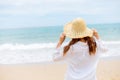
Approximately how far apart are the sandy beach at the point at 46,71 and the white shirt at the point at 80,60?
2132 mm

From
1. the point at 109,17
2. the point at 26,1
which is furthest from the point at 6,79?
the point at 109,17

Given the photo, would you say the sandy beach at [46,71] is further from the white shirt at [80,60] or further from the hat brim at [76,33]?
the hat brim at [76,33]

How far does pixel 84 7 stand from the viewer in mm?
17172

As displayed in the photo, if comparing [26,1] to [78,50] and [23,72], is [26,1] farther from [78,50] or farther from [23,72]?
[78,50]

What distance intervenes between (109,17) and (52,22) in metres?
3.35

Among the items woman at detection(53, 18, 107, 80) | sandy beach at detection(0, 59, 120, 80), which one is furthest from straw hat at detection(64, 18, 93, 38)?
sandy beach at detection(0, 59, 120, 80)

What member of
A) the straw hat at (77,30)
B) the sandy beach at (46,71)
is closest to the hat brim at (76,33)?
the straw hat at (77,30)

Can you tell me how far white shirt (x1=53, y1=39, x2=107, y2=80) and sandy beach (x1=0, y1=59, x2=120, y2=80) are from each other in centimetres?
213

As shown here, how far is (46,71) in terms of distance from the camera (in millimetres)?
4801

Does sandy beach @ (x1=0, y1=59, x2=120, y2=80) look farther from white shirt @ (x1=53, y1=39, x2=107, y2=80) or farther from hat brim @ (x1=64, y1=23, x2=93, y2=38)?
hat brim @ (x1=64, y1=23, x2=93, y2=38)

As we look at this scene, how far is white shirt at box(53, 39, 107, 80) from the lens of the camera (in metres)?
2.26

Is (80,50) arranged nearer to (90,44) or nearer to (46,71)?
(90,44)

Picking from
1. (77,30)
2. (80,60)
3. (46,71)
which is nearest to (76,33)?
(77,30)

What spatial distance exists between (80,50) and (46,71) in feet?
8.53
